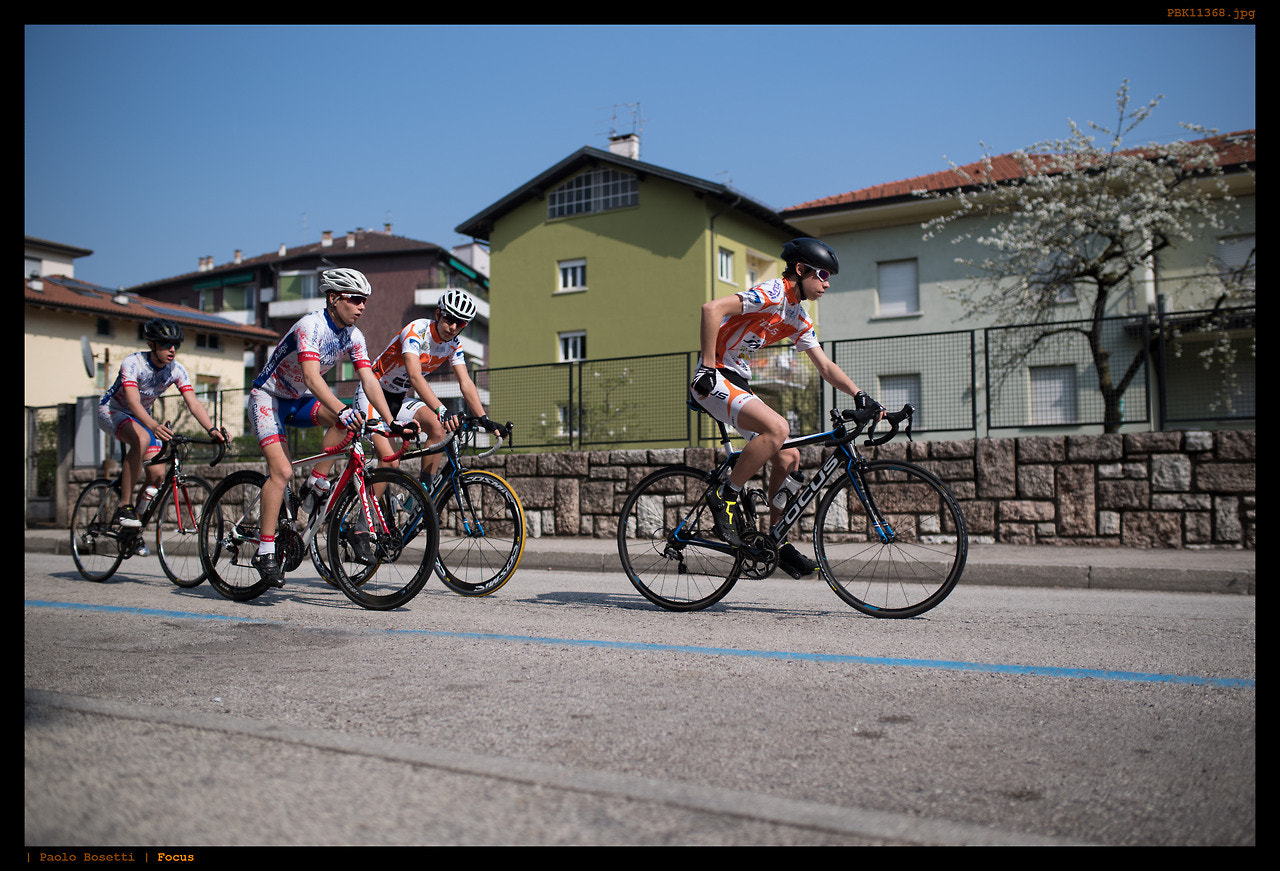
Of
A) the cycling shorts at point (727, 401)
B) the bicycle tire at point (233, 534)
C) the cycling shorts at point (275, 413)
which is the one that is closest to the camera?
the cycling shorts at point (727, 401)

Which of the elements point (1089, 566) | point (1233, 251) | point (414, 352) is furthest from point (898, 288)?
point (414, 352)

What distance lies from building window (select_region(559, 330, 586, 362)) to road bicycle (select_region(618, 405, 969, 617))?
32893 millimetres

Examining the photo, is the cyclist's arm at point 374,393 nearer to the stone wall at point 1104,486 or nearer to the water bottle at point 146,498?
the water bottle at point 146,498

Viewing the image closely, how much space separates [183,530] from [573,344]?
106ft

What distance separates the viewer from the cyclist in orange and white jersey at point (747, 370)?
554cm

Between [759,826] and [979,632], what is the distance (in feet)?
10.6

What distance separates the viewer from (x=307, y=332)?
6.15m

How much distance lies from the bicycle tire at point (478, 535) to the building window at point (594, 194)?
3367 centimetres

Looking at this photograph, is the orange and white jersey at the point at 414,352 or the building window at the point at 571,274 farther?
the building window at the point at 571,274

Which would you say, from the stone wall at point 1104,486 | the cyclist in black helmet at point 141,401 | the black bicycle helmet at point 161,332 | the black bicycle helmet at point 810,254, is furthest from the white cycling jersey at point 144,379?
the stone wall at point 1104,486

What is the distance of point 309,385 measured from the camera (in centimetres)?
612

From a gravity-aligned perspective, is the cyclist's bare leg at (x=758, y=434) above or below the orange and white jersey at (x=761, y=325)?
below

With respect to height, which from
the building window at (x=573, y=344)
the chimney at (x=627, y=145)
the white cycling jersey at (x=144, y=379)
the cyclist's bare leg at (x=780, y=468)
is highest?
the chimney at (x=627, y=145)

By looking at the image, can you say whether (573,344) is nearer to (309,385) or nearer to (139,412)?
(139,412)
